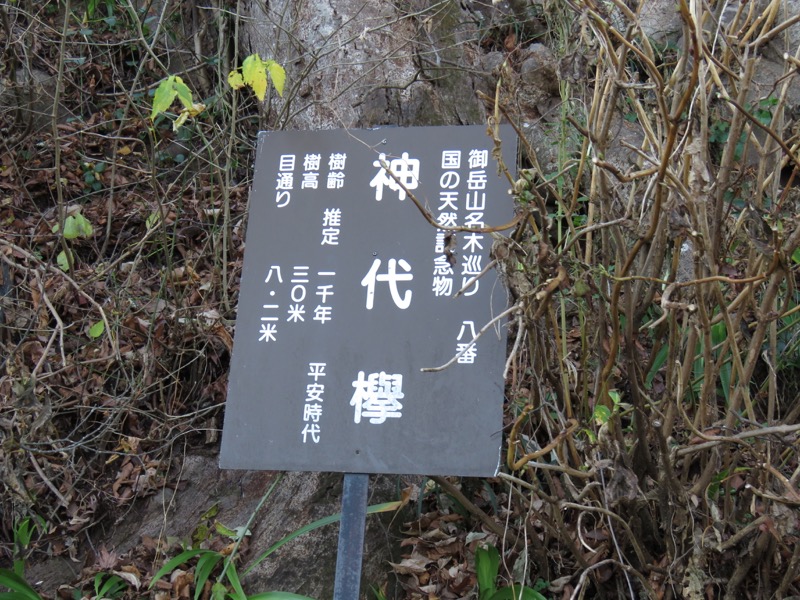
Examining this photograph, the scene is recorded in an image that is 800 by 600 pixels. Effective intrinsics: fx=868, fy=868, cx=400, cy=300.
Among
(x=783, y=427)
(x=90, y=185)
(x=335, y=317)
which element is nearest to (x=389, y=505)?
(x=335, y=317)

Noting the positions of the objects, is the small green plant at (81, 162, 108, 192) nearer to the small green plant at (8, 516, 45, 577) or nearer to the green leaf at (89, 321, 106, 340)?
the green leaf at (89, 321, 106, 340)

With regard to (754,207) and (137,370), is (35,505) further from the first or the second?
(754,207)

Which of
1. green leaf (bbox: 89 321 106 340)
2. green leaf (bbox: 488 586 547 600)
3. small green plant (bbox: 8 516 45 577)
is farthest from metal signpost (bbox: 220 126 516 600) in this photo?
green leaf (bbox: 89 321 106 340)

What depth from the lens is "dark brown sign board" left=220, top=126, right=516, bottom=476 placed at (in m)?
2.56

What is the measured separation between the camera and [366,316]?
269cm

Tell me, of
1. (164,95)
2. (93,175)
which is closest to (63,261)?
(93,175)

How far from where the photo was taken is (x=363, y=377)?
263 centimetres

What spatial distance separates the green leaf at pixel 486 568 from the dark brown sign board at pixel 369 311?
64cm

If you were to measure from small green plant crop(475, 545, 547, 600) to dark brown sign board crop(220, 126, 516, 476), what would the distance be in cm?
64

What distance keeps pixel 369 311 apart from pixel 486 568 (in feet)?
3.35

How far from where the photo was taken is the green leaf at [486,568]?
9.76 feet

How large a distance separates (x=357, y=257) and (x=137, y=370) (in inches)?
72.7

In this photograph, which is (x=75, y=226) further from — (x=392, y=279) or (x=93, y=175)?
(x=392, y=279)

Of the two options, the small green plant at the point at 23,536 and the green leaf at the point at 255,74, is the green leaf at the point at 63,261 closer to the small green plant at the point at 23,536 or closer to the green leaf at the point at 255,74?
the small green plant at the point at 23,536
